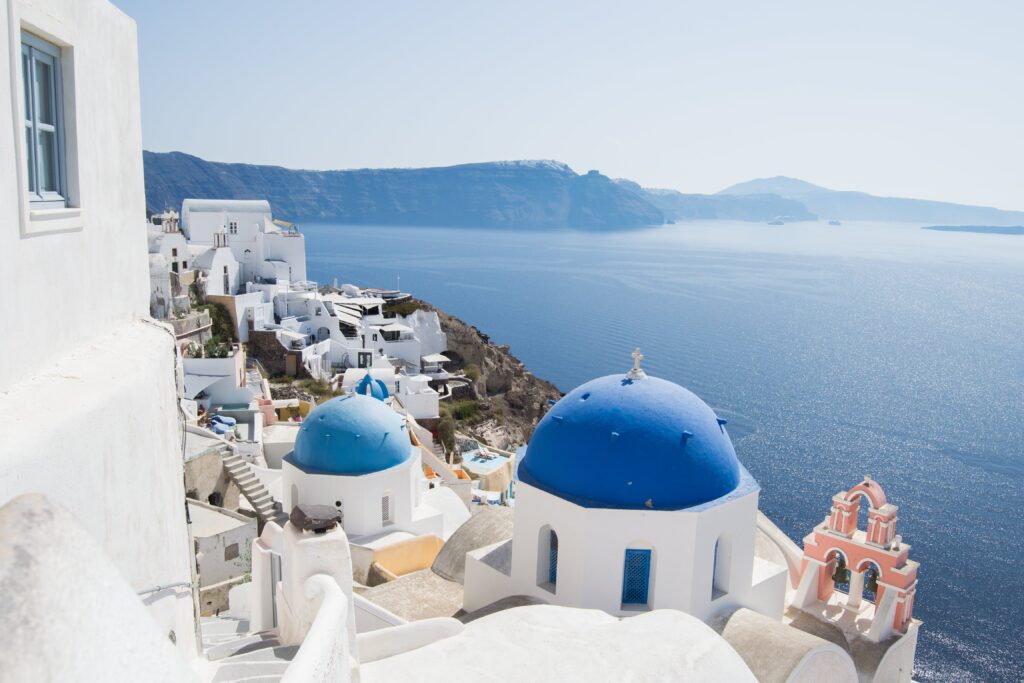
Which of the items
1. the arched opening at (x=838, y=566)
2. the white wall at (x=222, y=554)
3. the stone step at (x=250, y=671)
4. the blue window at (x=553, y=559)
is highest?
the stone step at (x=250, y=671)

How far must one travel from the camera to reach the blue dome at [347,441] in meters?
13.3

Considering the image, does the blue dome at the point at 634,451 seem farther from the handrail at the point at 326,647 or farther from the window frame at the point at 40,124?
the window frame at the point at 40,124

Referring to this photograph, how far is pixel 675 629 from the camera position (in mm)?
6816

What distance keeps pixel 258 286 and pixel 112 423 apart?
38.0m

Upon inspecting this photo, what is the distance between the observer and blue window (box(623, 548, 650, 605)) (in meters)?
9.13

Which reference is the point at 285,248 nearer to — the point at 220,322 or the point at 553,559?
the point at 220,322

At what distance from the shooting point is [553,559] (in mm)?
9648

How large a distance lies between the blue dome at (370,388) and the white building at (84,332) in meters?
11.8

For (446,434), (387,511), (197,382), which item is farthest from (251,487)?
(446,434)

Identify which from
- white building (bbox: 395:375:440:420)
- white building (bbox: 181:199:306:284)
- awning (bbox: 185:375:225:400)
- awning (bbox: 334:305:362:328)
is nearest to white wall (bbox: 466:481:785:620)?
awning (bbox: 185:375:225:400)

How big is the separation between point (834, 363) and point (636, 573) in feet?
169

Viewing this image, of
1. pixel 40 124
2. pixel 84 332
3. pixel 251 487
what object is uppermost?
pixel 40 124

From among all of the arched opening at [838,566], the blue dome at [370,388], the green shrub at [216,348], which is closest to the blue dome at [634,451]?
the arched opening at [838,566]

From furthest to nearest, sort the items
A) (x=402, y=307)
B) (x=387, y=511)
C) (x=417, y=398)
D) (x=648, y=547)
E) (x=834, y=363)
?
1. (x=834, y=363)
2. (x=402, y=307)
3. (x=417, y=398)
4. (x=387, y=511)
5. (x=648, y=547)
